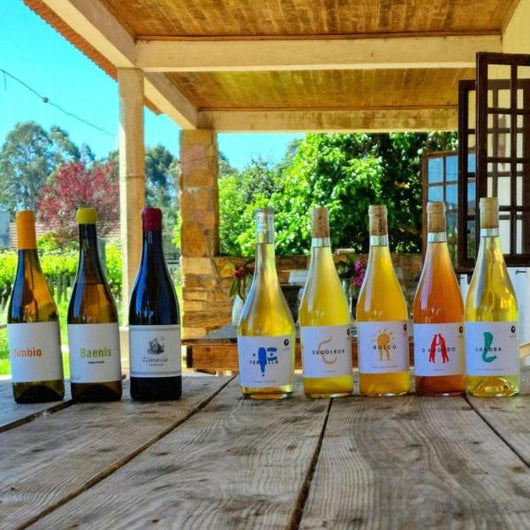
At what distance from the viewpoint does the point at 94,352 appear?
1.08 m

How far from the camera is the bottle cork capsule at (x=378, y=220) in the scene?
108 centimetres

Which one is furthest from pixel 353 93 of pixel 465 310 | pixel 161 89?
pixel 465 310

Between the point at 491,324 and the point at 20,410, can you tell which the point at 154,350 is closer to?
the point at 20,410

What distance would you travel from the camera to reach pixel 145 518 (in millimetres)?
524

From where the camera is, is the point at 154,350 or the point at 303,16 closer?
the point at 154,350

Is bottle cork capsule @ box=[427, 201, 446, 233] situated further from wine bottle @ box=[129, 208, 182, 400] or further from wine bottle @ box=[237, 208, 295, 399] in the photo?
wine bottle @ box=[129, 208, 182, 400]

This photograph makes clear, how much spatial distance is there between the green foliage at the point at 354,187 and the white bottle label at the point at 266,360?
7.84m

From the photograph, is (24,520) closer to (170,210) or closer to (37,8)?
(37,8)

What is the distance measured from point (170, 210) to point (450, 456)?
19327mm

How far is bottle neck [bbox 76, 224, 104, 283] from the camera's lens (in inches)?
46.0

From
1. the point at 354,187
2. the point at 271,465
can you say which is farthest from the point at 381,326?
the point at 354,187

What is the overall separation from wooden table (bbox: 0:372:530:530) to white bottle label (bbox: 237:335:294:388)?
32 mm

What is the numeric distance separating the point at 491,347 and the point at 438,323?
73 mm

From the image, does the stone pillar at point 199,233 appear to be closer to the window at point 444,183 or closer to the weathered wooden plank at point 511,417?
the window at point 444,183
